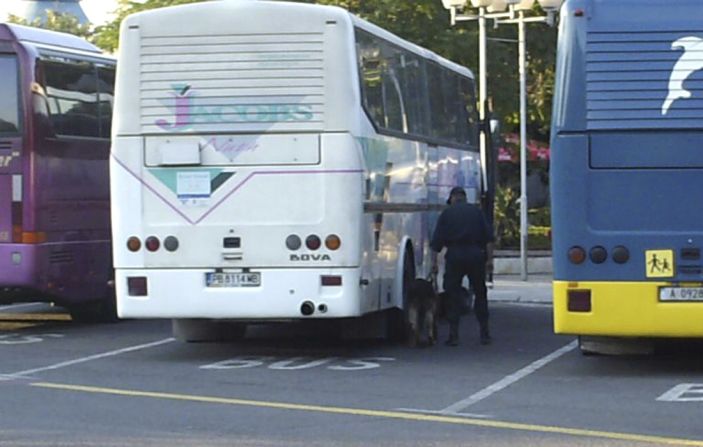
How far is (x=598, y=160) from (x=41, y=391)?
202 inches

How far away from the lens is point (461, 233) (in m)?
18.3

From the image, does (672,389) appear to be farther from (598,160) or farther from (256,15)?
(256,15)

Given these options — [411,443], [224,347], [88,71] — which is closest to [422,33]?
[88,71]

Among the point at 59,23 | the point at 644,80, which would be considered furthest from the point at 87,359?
the point at 59,23

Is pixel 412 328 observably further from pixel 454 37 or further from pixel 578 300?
pixel 454 37

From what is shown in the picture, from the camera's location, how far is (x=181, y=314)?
54.5 ft

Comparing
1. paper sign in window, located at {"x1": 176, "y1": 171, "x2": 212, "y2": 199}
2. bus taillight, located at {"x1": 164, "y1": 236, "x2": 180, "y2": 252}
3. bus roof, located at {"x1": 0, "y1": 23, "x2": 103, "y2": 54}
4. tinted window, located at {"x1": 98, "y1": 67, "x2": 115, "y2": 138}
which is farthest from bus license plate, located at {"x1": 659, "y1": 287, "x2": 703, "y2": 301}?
tinted window, located at {"x1": 98, "y1": 67, "x2": 115, "y2": 138}

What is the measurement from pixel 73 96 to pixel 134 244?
4.83 metres

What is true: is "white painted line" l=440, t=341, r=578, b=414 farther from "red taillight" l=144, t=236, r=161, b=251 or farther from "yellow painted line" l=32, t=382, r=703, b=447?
"red taillight" l=144, t=236, r=161, b=251

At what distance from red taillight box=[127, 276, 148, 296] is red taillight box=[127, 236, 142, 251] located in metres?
0.28

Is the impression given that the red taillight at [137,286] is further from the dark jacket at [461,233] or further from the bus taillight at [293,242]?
the dark jacket at [461,233]

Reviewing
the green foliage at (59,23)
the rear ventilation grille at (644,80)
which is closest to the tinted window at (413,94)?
the rear ventilation grille at (644,80)

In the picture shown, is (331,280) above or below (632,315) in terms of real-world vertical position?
above

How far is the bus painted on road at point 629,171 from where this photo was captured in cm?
1491
